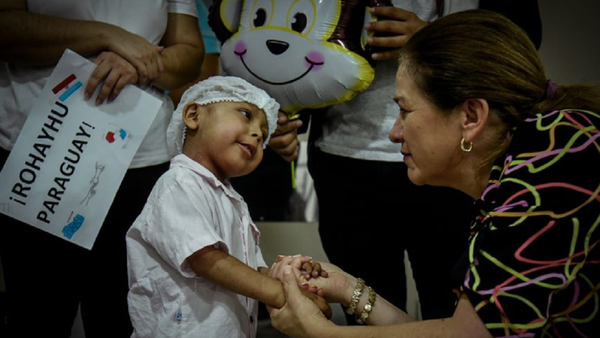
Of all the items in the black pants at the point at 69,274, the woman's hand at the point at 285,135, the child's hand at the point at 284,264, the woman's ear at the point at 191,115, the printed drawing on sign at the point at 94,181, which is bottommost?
the black pants at the point at 69,274

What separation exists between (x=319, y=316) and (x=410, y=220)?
0.42 m

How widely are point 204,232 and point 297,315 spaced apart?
0.84 ft

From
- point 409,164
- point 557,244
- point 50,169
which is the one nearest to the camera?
point 557,244

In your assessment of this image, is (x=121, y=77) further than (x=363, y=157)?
No

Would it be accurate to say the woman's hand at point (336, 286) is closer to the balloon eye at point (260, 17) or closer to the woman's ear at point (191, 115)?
the woman's ear at point (191, 115)

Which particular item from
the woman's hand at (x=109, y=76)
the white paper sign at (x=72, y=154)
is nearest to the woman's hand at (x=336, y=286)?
the white paper sign at (x=72, y=154)

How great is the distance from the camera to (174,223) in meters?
1.21

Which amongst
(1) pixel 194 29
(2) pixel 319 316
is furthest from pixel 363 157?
(1) pixel 194 29

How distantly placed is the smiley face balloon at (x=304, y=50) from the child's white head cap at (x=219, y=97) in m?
0.06

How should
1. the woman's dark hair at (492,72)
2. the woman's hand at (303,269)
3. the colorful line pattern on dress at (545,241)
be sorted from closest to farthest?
the colorful line pattern on dress at (545,241), the woman's dark hair at (492,72), the woman's hand at (303,269)

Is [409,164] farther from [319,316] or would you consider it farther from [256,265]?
[256,265]

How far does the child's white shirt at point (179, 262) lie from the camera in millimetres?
1226

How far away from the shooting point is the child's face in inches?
54.0

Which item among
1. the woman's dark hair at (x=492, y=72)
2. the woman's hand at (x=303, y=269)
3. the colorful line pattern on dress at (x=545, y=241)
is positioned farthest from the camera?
the woman's hand at (x=303, y=269)
